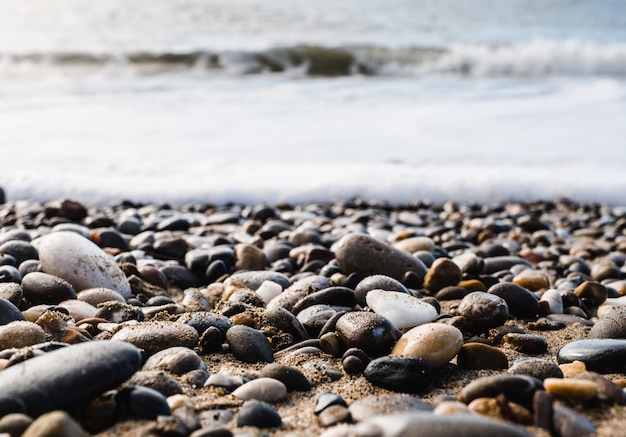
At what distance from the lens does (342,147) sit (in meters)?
5.37

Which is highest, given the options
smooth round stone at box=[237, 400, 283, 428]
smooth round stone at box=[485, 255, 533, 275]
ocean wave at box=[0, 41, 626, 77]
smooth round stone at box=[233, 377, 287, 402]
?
ocean wave at box=[0, 41, 626, 77]

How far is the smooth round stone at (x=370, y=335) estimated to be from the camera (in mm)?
1574

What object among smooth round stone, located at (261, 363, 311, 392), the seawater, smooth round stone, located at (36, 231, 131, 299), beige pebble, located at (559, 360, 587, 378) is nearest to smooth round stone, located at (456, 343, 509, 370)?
beige pebble, located at (559, 360, 587, 378)

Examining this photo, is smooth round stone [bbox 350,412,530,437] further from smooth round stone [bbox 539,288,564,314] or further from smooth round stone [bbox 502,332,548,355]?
smooth round stone [bbox 539,288,564,314]

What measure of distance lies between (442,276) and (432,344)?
2.52ft

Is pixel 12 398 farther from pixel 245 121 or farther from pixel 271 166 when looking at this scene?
pixel 245 121

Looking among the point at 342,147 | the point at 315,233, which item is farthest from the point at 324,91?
the point at 315,233

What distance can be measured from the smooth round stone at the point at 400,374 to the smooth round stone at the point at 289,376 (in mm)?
147

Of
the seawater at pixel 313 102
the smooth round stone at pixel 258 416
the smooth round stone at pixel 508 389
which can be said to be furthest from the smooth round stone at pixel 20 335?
the seawater at pixel 313 102

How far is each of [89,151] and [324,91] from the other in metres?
4.14

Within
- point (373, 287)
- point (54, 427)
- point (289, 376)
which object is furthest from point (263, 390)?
point (373, 287)

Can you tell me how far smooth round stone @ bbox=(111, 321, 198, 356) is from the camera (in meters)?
1.53

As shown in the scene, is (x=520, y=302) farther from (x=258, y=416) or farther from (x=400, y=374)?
(x=258, y=416)

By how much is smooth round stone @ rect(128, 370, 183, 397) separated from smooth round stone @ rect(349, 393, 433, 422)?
0.37m
